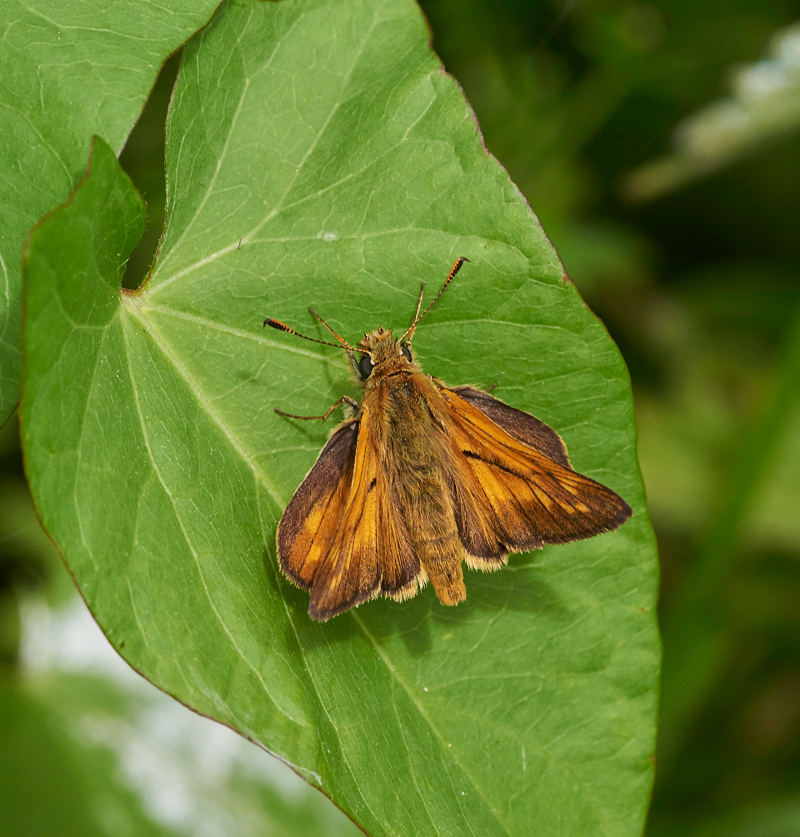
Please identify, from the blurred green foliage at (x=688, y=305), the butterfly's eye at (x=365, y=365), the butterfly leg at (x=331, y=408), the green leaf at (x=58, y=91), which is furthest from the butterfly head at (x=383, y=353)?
the blurred green foliage at (x=688, y=305)

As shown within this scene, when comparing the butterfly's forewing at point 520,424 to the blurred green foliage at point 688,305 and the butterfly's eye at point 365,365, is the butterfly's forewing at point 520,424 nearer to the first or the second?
the butterfly's eye at point 365,365

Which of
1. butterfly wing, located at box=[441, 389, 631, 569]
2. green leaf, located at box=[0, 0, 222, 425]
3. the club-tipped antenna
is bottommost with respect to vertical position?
butterfly wing, located at box=[441, 389, 631, 569]

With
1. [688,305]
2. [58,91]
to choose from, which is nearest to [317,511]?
[58,91]

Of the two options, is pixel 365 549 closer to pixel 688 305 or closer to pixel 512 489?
pixel 512 489

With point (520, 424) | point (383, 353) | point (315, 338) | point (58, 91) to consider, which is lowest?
point (520, 424)

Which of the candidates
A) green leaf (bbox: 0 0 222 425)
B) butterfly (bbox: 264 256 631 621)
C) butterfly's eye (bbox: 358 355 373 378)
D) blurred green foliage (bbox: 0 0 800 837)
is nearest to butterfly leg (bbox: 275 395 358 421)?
butterfly (bbox: 264 256 631 621)

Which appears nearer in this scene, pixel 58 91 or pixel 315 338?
pixel 58 91

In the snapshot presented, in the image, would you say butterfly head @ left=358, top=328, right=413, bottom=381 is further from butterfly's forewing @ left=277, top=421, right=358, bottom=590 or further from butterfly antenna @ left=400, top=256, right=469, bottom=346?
butterfly's forewing @ left=277, top=421, right=358, bottom=590
